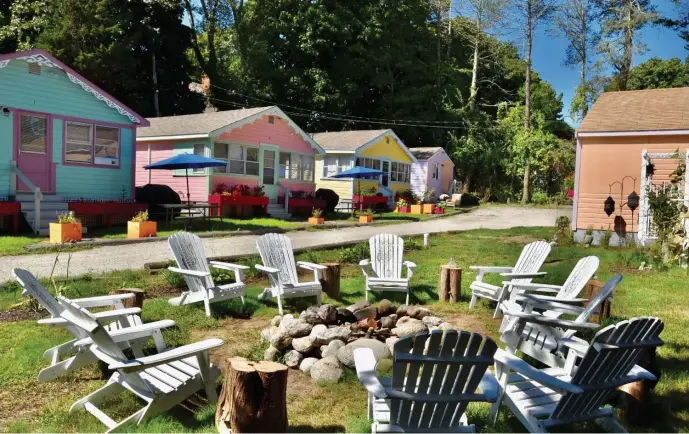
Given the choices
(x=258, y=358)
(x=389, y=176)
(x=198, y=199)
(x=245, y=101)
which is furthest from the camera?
(x=245, y=101)

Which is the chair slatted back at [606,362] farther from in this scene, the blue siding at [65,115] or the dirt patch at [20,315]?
the blue siding at [65,115]

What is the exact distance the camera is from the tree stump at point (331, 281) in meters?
7.72

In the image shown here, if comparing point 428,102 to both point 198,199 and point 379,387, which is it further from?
point 379,387

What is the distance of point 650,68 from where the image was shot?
40375 mm

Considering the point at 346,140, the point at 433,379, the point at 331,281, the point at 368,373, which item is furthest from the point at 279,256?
the point at 346,140

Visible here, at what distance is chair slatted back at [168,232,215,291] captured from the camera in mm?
6604

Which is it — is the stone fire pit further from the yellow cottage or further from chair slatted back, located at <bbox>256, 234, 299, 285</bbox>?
the yellow cottage

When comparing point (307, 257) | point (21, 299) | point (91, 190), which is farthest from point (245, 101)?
point (21, 299)

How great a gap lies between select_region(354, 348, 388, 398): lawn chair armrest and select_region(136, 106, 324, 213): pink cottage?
16550 millimetres

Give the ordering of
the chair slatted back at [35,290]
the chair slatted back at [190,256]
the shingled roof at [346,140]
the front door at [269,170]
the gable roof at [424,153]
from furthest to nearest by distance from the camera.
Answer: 1. the gable roof at [424,153]
2. the shingled roof at [346,140]
3. the front door at [269,170]
4. the chair slatted back at [190,256]
5. the chair slatted back at [35,290]

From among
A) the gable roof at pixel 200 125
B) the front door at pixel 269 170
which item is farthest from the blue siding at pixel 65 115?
the front door at pixel 269 170

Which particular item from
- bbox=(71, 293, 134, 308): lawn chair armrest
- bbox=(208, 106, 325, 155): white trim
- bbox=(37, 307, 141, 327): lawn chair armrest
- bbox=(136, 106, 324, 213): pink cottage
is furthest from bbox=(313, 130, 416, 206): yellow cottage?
bbox=(37, 307, 141, 327): lawn chair armrest

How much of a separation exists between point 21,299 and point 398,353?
5808 millimetres

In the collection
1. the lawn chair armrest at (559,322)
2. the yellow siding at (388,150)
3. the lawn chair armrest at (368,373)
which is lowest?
the lawn chair armrest at (368,373)
